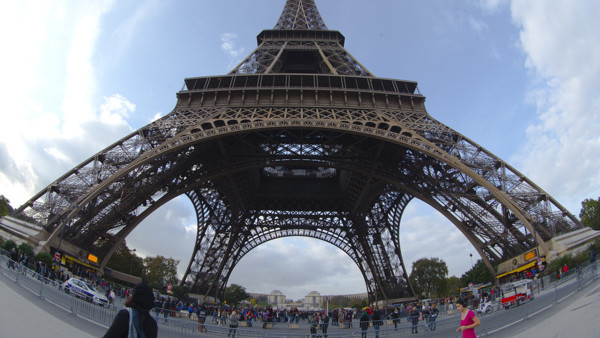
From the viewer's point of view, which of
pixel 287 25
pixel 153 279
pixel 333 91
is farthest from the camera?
pixel 153 279

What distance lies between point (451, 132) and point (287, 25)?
85.0ft

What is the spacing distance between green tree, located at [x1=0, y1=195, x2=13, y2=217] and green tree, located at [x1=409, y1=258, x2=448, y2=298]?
6295cm

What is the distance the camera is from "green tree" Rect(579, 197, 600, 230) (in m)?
43.8

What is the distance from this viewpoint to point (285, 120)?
78.5 ft

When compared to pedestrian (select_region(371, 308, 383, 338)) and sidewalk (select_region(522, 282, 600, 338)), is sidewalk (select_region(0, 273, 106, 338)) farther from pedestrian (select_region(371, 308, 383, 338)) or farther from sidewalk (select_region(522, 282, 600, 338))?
sidewalk (select_region(522, 282, 600, 338))

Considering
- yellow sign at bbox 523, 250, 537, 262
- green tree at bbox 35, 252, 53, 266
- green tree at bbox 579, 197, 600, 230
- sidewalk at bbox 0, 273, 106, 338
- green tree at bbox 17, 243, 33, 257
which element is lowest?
sidewalk at bbox 0, 273, 106, 338

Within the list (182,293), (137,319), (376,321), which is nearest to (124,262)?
(182,293)

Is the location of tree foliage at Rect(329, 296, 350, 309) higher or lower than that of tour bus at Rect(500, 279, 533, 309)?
lower

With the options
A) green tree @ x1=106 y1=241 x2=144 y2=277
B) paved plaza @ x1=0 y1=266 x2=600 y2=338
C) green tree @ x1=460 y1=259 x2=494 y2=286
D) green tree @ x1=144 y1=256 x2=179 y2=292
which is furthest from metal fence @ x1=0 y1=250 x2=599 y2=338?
green tree @ x1=144 y1=256 x2=179 y2=292

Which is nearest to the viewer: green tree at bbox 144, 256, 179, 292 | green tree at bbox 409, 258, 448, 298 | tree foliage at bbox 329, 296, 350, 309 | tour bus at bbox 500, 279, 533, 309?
tour bus at bbox 500, 279, 533, 309

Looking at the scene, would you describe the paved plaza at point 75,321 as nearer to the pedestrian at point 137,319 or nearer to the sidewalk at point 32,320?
the sidewalk at point 32,320

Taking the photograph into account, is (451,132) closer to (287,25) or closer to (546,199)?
(546,199)

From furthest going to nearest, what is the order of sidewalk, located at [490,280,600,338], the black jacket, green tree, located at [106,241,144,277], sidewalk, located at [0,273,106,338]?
green tree, located at [106,241,144,277]
sidewalk, located at [490,280,600,338]
sidewalk, located at [0,273,106,338]
the black jacket

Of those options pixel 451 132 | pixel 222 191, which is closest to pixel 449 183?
pixel 451 132
